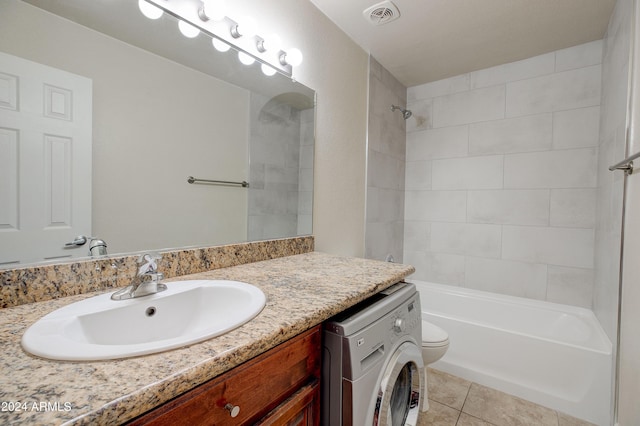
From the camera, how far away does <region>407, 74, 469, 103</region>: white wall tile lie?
267 centimetres

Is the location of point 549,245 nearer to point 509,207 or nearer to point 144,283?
point 509,207

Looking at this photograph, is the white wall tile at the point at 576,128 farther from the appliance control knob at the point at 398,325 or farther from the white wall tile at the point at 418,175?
the appliance control knob at the point at 398,325

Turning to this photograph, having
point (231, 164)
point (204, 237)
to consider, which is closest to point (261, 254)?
point (204, 237)

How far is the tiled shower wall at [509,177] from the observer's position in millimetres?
2164

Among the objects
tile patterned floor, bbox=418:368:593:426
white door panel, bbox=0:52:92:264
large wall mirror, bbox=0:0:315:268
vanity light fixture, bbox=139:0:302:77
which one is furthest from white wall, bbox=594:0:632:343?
white door panel, bbox=0:52:92:264

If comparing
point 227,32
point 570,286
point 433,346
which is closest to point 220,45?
point 227,32

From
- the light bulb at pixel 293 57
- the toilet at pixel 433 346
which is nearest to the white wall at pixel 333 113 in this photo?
the light bulb at pixel 293 57

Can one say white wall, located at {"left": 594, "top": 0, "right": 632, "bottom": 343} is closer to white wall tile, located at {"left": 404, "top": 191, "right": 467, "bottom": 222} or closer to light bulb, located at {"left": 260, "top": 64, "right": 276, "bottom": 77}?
white wall tile, located at {"left": 404, "top": 191, "right": 467, "bottom": 222}

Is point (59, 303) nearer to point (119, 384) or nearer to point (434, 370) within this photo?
point (119, 384)

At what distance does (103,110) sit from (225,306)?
2.44 ft

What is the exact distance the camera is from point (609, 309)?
1.66 meters

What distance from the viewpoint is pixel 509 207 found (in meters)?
2.44

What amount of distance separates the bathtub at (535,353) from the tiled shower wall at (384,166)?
30.3 inches

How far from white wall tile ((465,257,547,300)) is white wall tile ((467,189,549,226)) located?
356 millimetres
